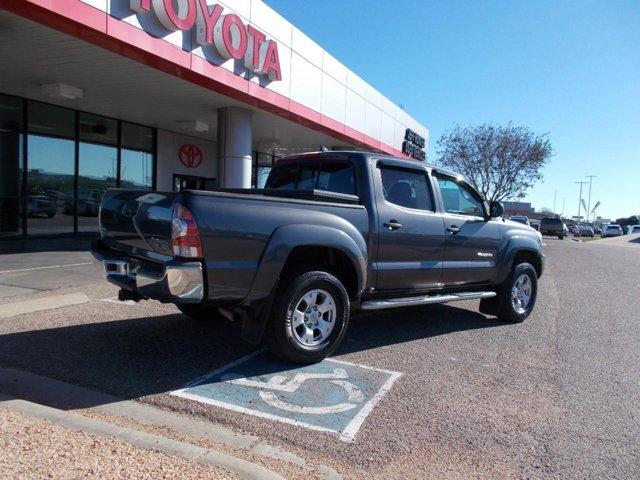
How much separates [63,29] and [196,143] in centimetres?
1142

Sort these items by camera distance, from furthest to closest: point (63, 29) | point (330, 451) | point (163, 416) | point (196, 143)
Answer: point (196, 143), point (63, 29), point (163, 416), point (330, 451)

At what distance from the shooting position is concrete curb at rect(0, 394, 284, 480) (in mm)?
2896

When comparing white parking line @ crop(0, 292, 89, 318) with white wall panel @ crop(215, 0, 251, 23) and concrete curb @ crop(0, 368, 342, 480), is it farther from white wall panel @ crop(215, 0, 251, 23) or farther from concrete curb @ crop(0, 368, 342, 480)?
white wall panel @ crop(215, 0, 251, 23)

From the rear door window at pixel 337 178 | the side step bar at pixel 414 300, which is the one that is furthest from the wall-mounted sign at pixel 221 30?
the side step bar at pixel 414 300

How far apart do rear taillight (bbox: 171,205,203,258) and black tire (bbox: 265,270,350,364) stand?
920 mm

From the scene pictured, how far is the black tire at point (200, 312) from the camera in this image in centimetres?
583

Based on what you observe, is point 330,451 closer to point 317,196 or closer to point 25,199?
point 317,196

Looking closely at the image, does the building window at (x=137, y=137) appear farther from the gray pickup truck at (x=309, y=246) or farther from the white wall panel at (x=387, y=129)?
the gray pickup truck at (x=309, y=246)

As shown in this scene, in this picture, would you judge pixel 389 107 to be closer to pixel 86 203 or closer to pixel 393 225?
pixel 86 203

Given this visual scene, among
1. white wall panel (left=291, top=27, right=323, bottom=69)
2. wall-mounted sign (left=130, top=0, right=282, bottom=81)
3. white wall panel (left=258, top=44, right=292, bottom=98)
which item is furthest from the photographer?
white wall panel (left=291, top=27, right=323, bottom=69)

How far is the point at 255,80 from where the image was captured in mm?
12586

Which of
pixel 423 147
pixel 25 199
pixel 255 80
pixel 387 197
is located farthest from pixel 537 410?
pixel 423 147

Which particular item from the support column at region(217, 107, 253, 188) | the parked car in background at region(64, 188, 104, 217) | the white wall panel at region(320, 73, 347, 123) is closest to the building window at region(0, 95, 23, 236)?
the parked car in background at region(64, 188, 104, 217)

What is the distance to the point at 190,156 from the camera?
19344 millimetres
